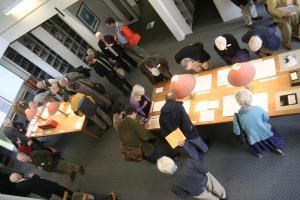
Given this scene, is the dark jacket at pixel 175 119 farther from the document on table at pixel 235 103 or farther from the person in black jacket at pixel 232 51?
the person in black jacket at pixel 232 51

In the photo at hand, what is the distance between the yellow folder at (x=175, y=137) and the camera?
3254 mm

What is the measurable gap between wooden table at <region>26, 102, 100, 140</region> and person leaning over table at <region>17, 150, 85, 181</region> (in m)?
0.43

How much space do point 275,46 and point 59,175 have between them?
13.9 feet

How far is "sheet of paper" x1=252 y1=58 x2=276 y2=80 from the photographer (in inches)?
127

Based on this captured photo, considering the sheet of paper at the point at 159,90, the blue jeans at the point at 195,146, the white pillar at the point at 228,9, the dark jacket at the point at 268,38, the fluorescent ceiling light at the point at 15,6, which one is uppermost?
the white pillar at the point at 228,9

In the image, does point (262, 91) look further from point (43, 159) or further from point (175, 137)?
point (43, 159)

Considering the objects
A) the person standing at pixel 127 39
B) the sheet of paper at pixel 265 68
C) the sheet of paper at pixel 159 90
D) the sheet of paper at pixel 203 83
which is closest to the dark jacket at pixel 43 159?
the sheet of paper at pixel 159 90

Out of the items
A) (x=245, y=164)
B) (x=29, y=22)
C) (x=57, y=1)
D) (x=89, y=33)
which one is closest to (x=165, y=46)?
(x=89, y=33)

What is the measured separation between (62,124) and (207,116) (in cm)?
280

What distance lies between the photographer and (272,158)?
3.29 m

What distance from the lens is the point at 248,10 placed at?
4590 millimetres

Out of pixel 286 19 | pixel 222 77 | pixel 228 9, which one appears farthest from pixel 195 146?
pixel 228 9

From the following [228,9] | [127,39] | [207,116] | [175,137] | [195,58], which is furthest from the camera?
[127,39]

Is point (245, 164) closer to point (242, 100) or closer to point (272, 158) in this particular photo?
point (272, 158)
